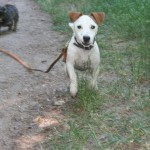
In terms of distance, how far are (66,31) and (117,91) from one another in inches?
151

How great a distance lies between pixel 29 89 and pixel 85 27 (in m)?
1.46

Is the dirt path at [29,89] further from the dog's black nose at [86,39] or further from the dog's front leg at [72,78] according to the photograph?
the dog's black nose at [86,39]

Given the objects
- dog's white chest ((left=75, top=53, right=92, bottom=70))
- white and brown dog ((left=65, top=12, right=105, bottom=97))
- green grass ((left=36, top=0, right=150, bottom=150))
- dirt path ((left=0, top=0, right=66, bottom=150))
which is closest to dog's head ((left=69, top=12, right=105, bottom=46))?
white and brown dog ((left=65, top=12, right=105, bottom=97))

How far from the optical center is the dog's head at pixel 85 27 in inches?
192

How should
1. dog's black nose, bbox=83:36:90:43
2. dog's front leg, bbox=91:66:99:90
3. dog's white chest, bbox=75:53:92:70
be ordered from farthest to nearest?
dog's front leg, bbox=91:66:99:90 < dog's white chest, bbox=75:53:92:70 < dog's black nose, bbox=83:36:90:43

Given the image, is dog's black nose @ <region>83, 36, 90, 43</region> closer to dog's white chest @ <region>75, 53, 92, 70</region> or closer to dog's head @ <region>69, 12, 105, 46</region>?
dog's head @ <region>69, 12, 105, 46</region>

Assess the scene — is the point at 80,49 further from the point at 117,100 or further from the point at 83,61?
the point at 117,100

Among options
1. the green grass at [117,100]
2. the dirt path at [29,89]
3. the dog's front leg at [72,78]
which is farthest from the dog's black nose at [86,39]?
the dirt path at [29,89]

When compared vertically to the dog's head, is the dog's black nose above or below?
below

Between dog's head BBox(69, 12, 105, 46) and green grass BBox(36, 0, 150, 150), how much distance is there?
1.90 ft

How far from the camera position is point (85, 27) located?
16.1ft

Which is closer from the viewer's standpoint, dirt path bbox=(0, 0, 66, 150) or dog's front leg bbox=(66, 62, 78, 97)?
dirt path bbox=(0, 0, 66, 150)

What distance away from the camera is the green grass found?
4293mm

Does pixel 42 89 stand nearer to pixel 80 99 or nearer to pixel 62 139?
pixel 80 99
